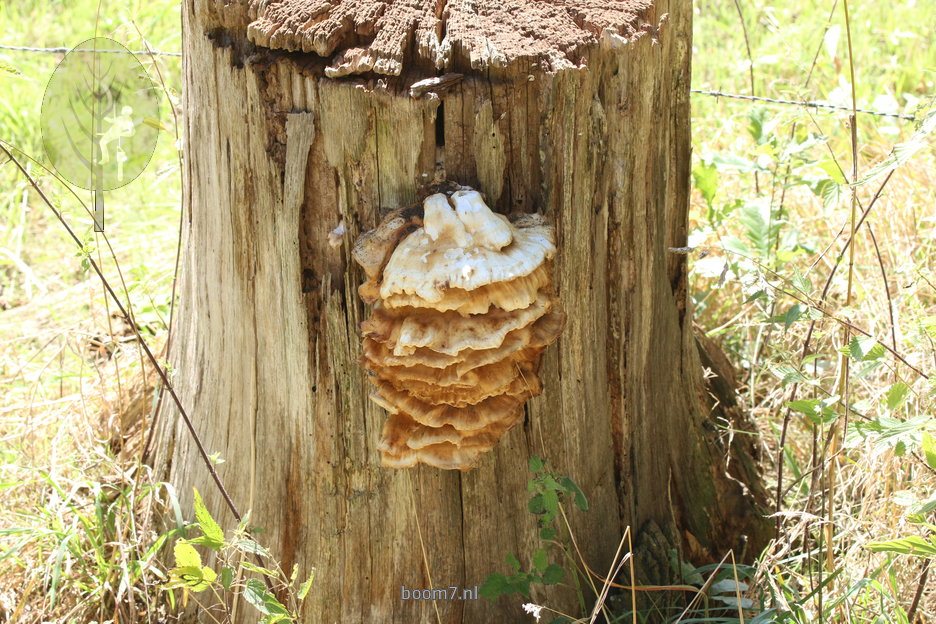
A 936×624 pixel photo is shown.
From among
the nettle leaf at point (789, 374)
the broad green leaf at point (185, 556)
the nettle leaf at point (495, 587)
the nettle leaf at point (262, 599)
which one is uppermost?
the nettle leaf at point (789, 374)

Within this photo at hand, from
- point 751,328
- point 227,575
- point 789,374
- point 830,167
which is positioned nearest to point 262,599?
point 227,575

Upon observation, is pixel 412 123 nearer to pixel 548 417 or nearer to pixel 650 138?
pixel 650 138

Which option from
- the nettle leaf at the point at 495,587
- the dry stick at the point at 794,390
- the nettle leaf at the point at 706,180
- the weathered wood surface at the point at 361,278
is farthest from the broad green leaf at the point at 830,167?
the nettle leaf at the point at 495,587

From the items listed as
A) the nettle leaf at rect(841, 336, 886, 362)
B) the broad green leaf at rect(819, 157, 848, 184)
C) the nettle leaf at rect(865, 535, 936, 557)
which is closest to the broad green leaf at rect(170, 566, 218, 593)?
the nettle leaf at rect(865, 535, 936, 557)

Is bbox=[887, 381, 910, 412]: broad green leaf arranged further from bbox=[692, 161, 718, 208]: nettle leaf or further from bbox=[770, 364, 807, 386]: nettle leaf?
bbox=[692, 161, 718, 208]: nettle leaf

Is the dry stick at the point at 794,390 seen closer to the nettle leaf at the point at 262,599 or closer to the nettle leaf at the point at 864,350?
the nettle leaf at the point at 864,350

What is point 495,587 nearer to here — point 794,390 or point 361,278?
point 361,278

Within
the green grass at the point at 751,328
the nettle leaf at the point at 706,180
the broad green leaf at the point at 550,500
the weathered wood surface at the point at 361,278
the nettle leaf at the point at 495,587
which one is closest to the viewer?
the weathered wood surface at the point at 361,278
